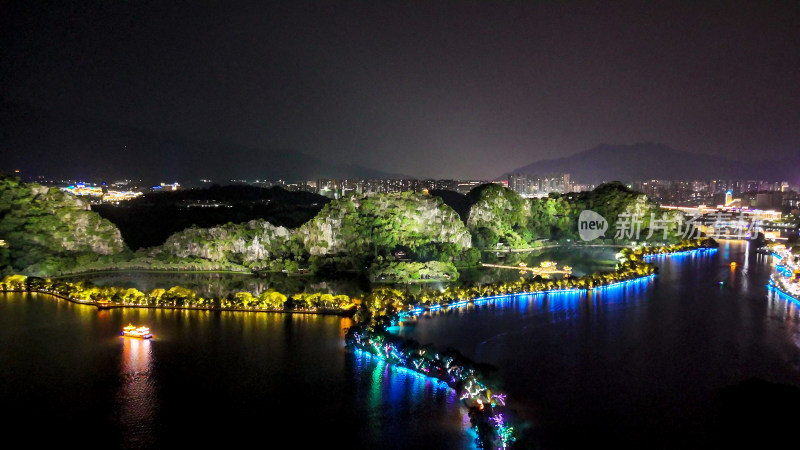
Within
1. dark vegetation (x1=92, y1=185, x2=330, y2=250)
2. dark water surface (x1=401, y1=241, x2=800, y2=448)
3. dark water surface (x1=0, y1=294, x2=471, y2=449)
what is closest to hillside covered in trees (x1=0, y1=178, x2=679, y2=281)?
dark vegetation (x1=92, y1=185, x2=330, y2=250)

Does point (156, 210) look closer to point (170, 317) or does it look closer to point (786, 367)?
point (170, 317)

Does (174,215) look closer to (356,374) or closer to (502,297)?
(502,297)

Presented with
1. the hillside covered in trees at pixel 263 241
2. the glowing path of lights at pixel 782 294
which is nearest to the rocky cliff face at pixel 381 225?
the hillside covered in trees at pixel 263 241

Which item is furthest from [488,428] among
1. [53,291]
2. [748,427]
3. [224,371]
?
[53,291]

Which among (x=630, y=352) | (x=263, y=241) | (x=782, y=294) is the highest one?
(x=263, y=241)

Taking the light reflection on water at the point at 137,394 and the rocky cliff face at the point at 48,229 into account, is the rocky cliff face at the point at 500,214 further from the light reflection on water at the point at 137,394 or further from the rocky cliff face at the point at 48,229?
the light reflection on water at the point at 137,394

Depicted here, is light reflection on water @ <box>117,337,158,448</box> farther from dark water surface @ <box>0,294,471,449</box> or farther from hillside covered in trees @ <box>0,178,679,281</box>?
hillside covered in trees @ <box>0,178,679,281</box>

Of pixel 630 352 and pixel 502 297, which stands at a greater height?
pixel 502 297

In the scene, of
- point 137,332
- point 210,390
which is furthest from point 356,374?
point 137,332

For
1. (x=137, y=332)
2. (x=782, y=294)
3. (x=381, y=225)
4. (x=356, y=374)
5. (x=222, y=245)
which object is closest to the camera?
(x=356, y=374)
